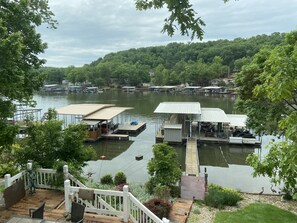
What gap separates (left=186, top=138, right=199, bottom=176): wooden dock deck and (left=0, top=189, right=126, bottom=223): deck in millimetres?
8777


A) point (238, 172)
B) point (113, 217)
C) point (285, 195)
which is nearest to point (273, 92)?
point (113, 217)

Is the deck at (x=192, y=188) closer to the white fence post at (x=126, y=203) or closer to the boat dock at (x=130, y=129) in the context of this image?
the white fence post at (x=126, y=203)

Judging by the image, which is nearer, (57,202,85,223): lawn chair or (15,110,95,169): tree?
(57,202,85,223): lawn chair

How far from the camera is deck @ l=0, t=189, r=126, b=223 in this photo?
705 centimetres

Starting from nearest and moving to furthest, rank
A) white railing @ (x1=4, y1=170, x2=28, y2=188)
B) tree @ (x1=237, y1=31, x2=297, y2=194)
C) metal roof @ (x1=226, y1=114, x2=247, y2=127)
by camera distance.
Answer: tree @ (x1=237, y1=31, x2=297, y2=194)
white railing @ (x1=4, y1=170, x2=28, y2=188)
metal roof @ (x1=226, y1=114, x2=247, y2=127)

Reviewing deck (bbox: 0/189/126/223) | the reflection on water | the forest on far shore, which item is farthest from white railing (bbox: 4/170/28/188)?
the forest on far shore

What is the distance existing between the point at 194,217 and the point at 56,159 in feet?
18.0

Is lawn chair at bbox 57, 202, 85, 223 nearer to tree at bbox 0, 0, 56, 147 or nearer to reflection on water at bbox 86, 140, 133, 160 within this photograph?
tree at bbox 0, 0, 56, 147

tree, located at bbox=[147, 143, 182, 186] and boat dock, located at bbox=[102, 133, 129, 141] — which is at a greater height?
tree, located at bbox=[147, 143, 182, 186]

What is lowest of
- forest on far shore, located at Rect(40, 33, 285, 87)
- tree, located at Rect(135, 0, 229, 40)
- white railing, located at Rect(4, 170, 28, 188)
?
white railing, located at Rect(4, 170, 28, 188)

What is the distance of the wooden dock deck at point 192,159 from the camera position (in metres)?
16.9

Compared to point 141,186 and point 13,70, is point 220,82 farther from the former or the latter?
point 13,70

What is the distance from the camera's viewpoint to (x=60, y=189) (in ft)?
28.5

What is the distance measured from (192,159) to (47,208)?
13097 millimetres
